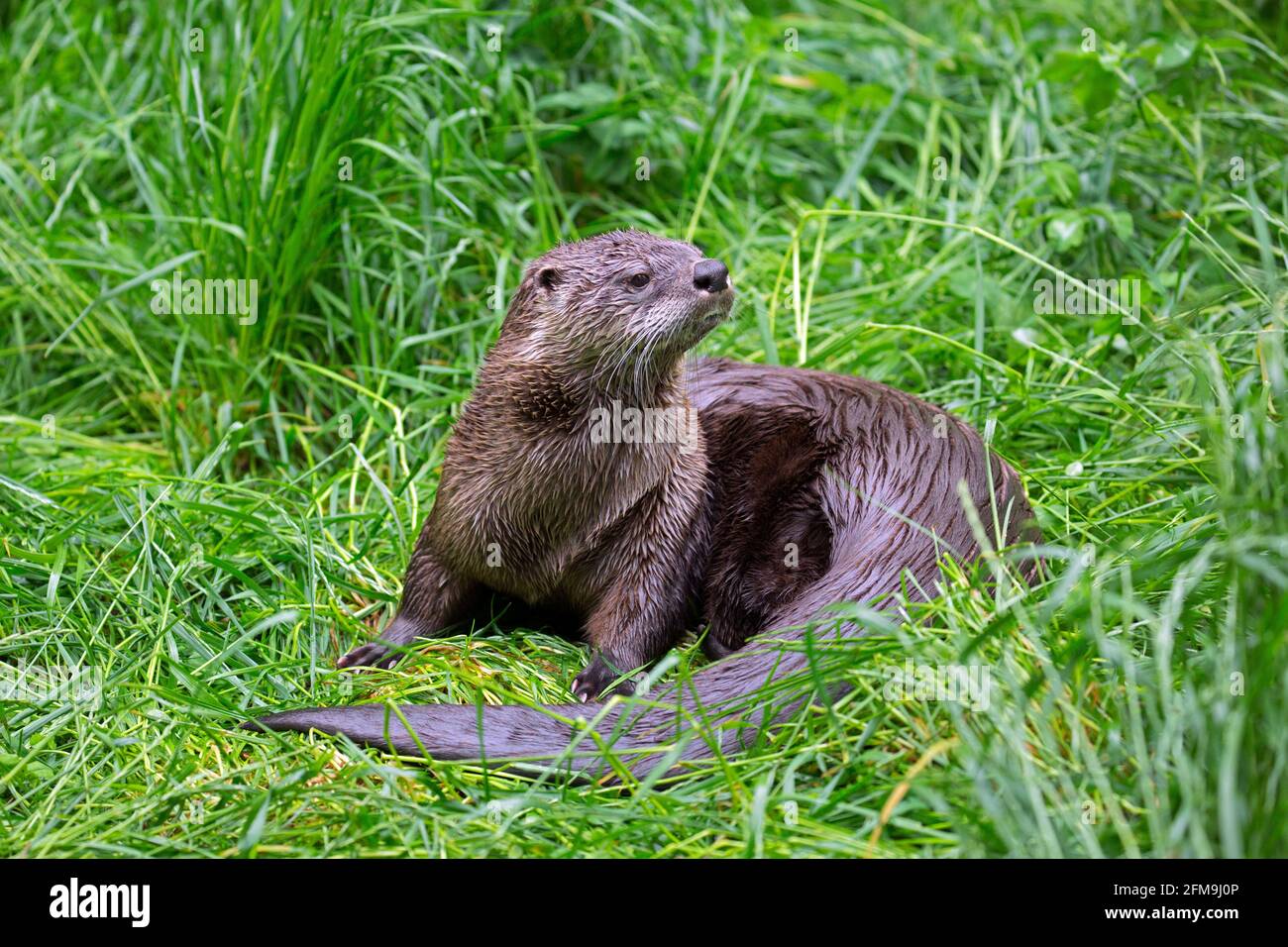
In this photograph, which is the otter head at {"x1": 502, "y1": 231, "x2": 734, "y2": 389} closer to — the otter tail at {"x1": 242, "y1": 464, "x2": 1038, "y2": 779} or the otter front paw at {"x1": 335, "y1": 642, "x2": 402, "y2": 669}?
the otter tail at {"x1": 242, "y1": 464, "x2": 1038, "y2": 779}

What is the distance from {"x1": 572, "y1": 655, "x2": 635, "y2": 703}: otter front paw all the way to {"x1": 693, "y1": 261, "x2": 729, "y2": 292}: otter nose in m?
0.71

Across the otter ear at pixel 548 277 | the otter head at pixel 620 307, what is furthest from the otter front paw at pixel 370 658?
the otter ear at pixel 548 277

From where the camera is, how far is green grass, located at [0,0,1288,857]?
181cm

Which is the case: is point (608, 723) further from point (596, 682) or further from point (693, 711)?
point (596, 682)

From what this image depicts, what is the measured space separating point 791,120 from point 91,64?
7.00ft

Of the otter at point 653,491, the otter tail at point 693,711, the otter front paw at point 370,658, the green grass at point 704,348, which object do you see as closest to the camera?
the green grass at point 704,348

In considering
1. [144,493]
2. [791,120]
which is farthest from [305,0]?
[791,120]

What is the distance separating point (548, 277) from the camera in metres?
2.57

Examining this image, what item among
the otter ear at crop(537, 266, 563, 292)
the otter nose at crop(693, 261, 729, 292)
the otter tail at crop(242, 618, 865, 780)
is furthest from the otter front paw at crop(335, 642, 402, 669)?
the otter nose at crop(693, 261, 729, 292)

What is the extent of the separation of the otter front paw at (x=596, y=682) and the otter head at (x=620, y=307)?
52 cm

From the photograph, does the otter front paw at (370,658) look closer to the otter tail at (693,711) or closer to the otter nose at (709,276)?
the otter tail at (693,711)

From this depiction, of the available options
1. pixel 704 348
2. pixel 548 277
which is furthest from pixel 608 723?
pixel 704 348

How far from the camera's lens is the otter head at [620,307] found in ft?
8.07
